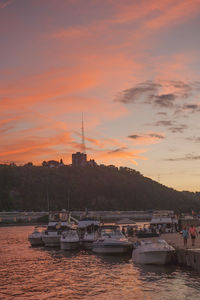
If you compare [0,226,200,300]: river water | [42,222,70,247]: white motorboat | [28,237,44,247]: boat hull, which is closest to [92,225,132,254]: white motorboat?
[0,226,200,300]: river water

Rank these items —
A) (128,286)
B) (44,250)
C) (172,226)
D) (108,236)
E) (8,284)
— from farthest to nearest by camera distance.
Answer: (172,226) < (44,250) < (108,236) < (8,284) < (128,286)

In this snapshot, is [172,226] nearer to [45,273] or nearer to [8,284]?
[45,273]

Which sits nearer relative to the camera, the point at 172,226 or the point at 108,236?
the point at 108,236

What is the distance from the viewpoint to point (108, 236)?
58062mm

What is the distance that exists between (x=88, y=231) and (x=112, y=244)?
57.7 feet

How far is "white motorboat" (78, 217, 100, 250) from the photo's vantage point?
65.8 metres

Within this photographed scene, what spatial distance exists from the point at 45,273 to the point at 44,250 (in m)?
24.1

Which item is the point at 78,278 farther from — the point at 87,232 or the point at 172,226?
the point at 172,226

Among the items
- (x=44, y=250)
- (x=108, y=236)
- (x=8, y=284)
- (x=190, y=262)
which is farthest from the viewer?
(x=44, y=250)

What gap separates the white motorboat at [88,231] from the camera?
216ft

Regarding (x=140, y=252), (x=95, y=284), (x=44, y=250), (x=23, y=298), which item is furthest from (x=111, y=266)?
(x=44, y=250)

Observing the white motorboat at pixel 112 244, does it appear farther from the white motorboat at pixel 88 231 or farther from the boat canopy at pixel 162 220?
the boat canopy at pixel 162 220

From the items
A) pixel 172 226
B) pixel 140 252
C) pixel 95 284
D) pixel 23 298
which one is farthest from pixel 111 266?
pixel 172 226

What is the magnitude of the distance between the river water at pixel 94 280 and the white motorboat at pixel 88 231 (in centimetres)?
962
